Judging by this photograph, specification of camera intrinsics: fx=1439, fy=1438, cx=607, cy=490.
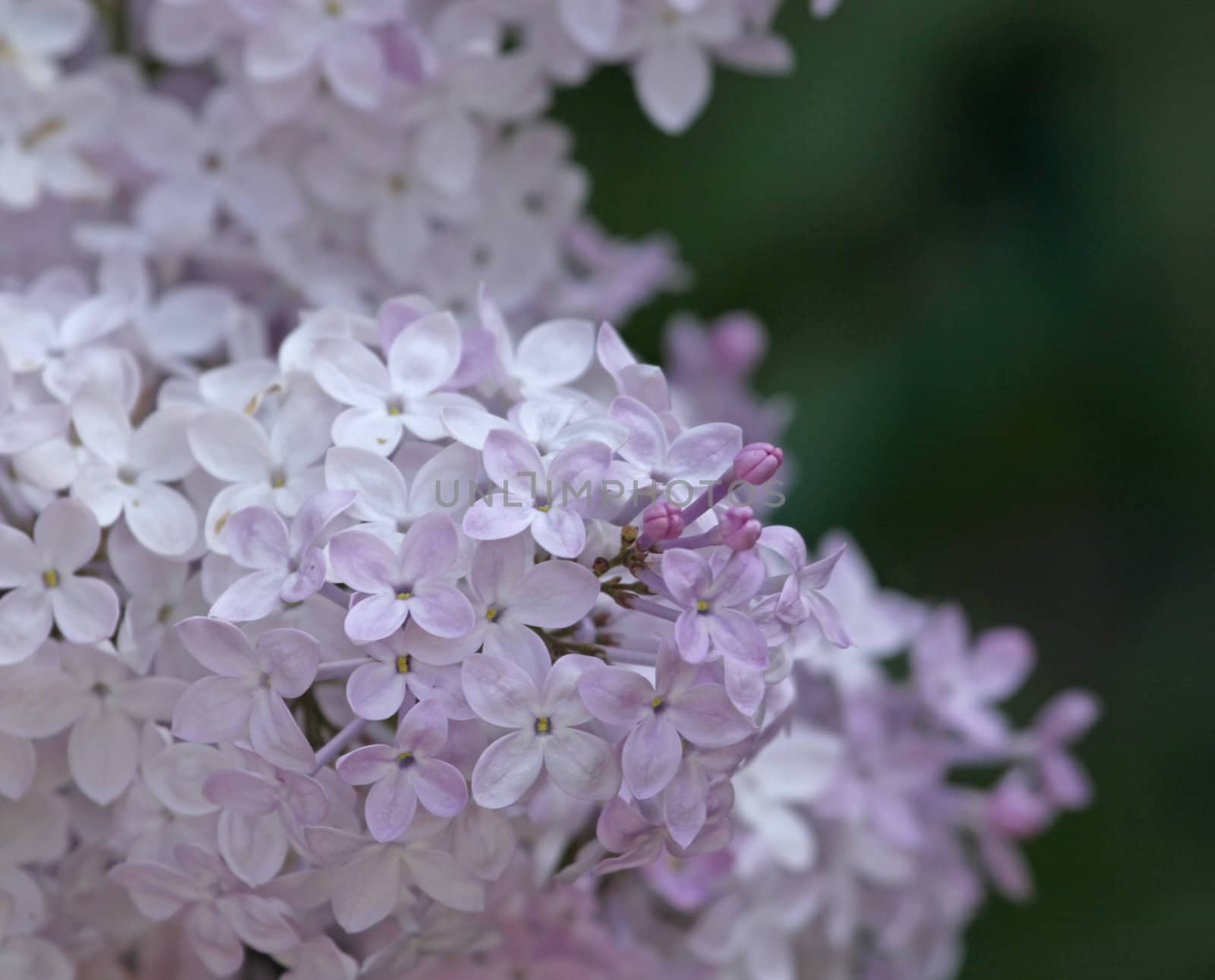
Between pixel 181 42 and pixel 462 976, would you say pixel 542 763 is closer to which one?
pixel 462 976

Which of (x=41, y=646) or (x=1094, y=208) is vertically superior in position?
(x=1094, y=208)

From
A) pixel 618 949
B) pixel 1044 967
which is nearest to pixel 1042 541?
pixel 1044 967

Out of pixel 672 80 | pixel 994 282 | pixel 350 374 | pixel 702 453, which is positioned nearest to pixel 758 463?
pixel 702 453

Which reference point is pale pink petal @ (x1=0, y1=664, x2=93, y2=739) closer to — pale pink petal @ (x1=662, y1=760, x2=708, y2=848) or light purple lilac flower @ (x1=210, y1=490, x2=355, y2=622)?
light purple lilac flower @ (x1=210, y1=490, x2=355, y2=622)

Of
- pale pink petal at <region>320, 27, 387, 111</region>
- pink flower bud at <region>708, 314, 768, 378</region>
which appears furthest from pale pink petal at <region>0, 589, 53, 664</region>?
pink flower bud at <region>708, 314, 768, 378</region>

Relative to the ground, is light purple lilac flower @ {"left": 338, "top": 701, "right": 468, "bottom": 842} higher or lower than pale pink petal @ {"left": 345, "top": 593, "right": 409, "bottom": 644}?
lower

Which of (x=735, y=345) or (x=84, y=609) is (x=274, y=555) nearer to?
(x=84, y=609)
